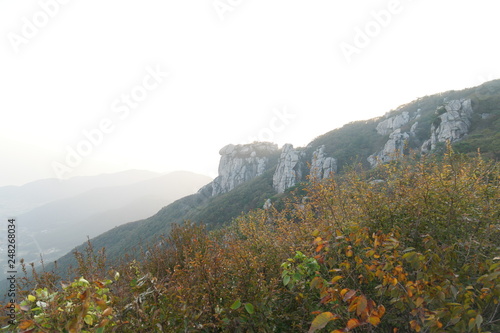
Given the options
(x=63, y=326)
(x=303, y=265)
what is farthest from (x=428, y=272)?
(x=63, y=326)

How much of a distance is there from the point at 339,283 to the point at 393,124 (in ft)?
169

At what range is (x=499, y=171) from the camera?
4770 mm

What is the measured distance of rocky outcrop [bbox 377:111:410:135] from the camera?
44019 millimetres

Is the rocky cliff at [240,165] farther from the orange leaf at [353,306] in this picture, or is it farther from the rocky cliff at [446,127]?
the orange leaf at [353,306]

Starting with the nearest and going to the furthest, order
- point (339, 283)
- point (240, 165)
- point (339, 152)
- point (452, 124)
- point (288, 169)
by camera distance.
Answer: point (339, 283)
point (452, 124)
point (288, 169)
point (339, 152)
point (240, 165)

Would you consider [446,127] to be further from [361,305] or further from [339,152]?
[361,305]

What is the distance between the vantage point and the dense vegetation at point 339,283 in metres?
1.64

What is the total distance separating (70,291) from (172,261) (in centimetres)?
285

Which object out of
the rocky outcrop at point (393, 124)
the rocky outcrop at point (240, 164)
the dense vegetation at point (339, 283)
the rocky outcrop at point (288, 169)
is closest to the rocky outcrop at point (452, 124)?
the rocky outcrop at point (393, 124)

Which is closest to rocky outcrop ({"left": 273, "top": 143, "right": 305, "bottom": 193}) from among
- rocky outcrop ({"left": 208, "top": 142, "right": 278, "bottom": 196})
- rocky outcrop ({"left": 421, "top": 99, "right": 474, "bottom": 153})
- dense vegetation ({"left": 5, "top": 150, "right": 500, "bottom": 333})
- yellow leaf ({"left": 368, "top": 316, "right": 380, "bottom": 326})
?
rocky outcrop ({"left": 208, "top": 142, "right": 278, "bottom": 196})

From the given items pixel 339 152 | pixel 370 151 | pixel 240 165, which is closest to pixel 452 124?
pixel 370 151

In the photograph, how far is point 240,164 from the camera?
6750 cm

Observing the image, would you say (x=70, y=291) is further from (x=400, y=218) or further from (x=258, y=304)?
→ (x=400, y=218)

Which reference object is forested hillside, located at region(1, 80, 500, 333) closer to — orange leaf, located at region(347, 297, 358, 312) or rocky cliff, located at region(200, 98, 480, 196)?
orange leaf, located at region(347, 297, 358, 312)
